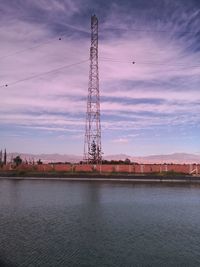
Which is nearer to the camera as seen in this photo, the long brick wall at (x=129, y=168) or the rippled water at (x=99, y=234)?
the rippled water at (x=99, y=234)

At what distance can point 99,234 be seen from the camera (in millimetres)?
14031

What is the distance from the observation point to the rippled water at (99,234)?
10887 millimetres

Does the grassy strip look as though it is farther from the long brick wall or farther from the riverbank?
the long brick wall

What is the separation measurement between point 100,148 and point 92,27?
18.9 metres

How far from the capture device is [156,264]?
10.4 metres

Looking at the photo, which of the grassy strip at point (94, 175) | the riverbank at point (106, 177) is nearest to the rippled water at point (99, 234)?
the riverbank at point (106, 177)

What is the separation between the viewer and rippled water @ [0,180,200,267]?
1089cm

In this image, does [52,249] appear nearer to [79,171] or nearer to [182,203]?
[182,203]

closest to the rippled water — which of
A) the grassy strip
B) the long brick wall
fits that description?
the grassy strip

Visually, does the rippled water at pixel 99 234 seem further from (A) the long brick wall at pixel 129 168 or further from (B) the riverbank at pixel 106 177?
(A) the long brick wall at pixel 129 168

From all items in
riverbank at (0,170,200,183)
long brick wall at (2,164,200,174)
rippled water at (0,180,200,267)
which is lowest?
rippled water at (0,180,200,267)

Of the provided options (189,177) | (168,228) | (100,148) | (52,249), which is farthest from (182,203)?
(100,148)

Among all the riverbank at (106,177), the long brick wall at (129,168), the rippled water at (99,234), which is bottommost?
the rippled water at (99,234)

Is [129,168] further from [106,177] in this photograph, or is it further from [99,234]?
[99,234]
